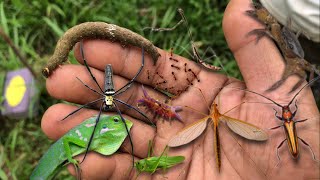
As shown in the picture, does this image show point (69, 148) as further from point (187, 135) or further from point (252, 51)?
point (252, 51)

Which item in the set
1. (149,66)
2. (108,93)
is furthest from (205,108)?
(108,93)

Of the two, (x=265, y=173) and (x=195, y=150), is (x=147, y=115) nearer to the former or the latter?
(x=195, y=150)

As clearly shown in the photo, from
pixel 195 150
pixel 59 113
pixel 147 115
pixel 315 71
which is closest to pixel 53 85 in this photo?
pixel 59 113

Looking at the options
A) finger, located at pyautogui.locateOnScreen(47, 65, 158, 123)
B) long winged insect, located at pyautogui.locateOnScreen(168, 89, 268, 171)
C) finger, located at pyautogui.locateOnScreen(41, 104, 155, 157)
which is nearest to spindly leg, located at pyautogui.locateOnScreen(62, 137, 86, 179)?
finger, located at pyautogui.locateOnScreen(41, 104, 155, 157)

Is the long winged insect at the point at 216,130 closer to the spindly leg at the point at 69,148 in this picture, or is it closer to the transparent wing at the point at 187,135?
the transparent wing at the point at 187,135

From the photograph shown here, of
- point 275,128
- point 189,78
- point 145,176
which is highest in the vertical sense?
point 189,78

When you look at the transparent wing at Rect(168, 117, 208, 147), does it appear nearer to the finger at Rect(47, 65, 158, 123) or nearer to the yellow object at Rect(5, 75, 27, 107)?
the finger at Rect(47, 65, 158, 123)
